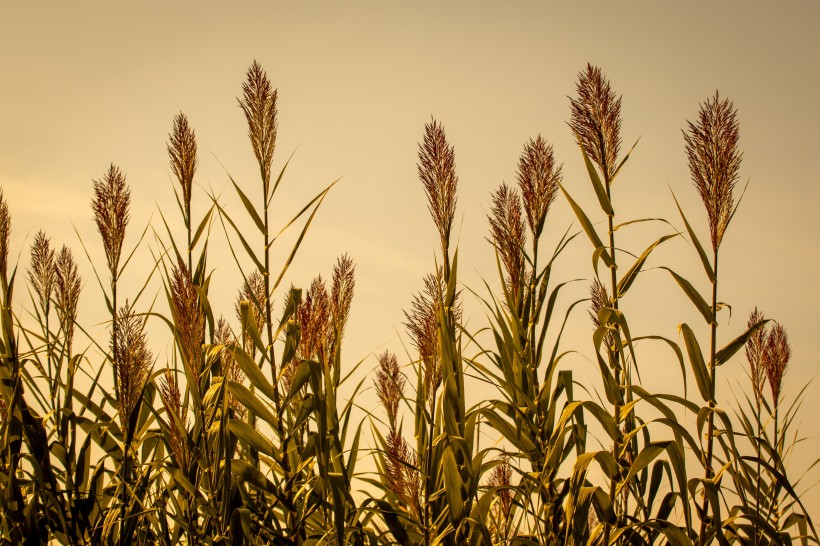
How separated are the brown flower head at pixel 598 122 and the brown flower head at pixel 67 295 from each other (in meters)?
1.73

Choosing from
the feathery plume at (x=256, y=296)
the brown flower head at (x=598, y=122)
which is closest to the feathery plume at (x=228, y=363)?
the feathery plume at (x=256, y=296)

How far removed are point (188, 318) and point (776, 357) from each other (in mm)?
2317

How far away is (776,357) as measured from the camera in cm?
320

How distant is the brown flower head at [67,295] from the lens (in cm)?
260

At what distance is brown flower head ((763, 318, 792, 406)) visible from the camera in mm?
3160

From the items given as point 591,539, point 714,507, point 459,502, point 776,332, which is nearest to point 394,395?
point 459,502

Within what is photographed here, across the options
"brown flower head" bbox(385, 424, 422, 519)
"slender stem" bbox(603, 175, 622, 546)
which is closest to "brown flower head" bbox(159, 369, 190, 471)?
"brown flower head" bbox(385, 424, 422, 519)

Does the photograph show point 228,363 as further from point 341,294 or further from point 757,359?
point 757,359

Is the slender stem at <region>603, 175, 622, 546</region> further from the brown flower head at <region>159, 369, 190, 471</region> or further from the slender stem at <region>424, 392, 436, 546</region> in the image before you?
the brown flower head at <region>159, 369, 190, 471</region>

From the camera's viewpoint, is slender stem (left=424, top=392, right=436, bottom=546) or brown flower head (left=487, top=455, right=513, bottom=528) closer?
slender stem (left=424, top=392, right=436, bottom=546)

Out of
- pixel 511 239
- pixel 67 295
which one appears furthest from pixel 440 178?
pixel 67 295

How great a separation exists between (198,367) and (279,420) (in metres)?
0.28

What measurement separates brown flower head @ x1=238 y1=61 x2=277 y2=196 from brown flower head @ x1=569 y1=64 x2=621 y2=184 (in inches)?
38.0

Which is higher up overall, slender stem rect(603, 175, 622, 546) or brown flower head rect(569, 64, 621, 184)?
brown flower head rect(569, 64, 621, 184)
